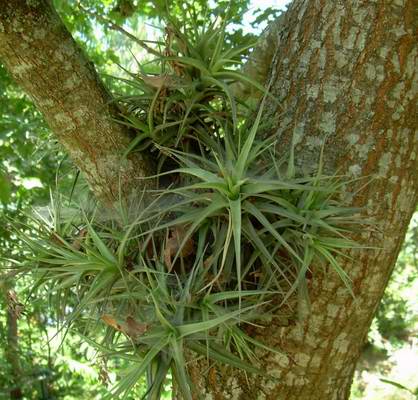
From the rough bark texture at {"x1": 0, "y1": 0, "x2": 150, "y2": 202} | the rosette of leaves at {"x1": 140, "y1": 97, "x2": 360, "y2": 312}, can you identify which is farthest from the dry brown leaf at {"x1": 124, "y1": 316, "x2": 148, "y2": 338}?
the rough bark texture at {"x1": 0, "y1": 0, "x2": 150, "y2": 202}

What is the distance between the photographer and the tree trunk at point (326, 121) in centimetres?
121

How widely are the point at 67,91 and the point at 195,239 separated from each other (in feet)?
1.44

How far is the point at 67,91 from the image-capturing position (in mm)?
1251

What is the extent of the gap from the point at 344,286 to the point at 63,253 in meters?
0.61

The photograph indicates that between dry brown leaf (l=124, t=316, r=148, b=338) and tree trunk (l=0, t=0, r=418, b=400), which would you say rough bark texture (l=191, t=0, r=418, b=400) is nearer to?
A: tree trunk (l=0, t=0, r=418, b=400)

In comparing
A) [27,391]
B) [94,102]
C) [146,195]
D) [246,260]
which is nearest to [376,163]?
[246,260]

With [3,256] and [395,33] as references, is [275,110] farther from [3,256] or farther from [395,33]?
[3,256]

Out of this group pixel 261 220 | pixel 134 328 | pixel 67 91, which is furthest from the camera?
pixel 67 91

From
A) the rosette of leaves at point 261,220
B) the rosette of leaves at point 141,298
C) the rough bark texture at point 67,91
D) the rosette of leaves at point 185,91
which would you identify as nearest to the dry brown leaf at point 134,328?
the rosette of leaves at point 141,298

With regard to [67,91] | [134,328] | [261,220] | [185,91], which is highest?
[185,91]

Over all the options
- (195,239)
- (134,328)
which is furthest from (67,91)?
(134,328)

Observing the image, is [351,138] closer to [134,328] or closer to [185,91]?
[185,91]

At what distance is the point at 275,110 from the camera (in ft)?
4.21

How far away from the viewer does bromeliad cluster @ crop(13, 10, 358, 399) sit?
1045 millimetres
